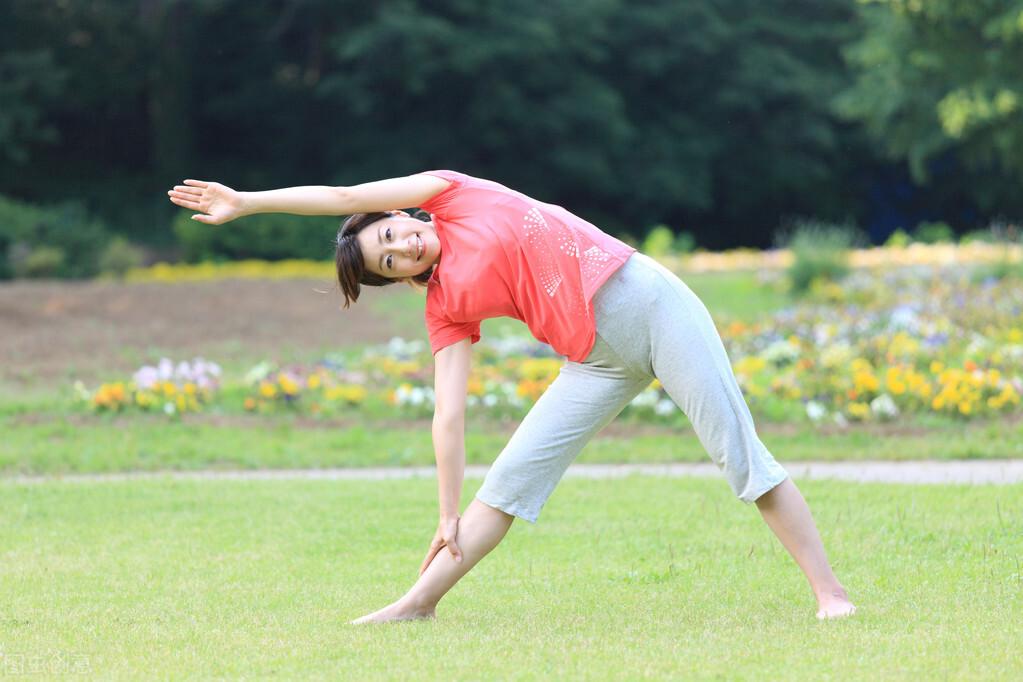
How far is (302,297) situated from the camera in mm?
17156

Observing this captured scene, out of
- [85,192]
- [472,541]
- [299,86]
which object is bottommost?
[85,192]

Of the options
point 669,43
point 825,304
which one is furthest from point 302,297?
point 669,43

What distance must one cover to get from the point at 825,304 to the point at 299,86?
64.4ft

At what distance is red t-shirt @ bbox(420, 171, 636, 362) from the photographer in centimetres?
407

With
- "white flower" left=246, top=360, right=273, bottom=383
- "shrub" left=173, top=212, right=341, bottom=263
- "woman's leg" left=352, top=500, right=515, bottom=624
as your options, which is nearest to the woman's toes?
"woman's leg" left=352, top=500, right=515, bottom=624

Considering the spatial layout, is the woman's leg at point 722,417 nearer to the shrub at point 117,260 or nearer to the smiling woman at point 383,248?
the smiling woman at point 383,248

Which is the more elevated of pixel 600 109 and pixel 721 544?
pixel 721 544

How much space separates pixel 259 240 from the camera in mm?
25906

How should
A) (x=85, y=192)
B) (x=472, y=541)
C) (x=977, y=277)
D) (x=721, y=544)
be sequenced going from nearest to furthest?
1. (x=472, y=541)
2. (x=721, y=544)
3. (x=977, y=277)
4. (x=85, y=192)

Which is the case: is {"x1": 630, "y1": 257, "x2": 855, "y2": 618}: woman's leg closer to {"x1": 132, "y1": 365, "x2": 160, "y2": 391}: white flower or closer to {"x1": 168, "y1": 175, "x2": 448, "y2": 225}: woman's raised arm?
{"x1": 168, "y1": 175, "x2": 448, "y2": 225}: woman's raised arm

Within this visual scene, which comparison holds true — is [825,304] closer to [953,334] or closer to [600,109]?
[953,334]

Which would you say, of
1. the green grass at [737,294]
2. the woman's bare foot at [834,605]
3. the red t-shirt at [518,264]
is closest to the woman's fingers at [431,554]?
the red t-shirt at [518,264]

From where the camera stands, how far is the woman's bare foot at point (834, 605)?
4.25 m

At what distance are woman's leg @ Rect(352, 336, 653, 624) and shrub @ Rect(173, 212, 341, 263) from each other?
848 inches
